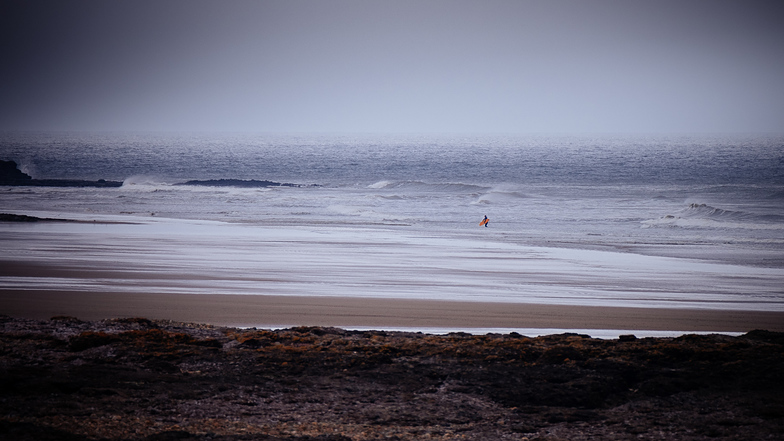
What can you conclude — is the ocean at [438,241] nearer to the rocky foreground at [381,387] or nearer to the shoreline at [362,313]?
the shoreline at [362,313]

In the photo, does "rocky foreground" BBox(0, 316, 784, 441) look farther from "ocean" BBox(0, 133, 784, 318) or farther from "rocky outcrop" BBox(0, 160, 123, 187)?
"rocky outcrop" BBox(0, 160, 123, 187)

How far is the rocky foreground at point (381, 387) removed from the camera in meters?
4.54

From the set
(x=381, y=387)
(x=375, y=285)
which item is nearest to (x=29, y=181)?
(x=375, y=285)

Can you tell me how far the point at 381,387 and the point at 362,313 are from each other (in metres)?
4.52

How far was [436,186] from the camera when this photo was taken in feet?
159

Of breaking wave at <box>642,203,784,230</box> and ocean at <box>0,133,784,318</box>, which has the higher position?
breaking wave at <box>642,203,784,230</box>

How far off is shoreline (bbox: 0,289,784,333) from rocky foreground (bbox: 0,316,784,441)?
241 centimetres

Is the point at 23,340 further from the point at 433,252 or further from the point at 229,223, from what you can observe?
the point at 229,223

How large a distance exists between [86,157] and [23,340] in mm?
85186

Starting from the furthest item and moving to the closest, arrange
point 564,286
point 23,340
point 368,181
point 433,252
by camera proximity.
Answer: point 368,181 → point 433,252 → point 564,286 → point 23,340

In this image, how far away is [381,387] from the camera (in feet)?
17.8

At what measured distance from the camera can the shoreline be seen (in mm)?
9250

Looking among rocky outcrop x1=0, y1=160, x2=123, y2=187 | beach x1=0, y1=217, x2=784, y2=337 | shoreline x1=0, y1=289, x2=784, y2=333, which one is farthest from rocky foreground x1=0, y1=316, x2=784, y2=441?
rocky outcrop x1=0, y1=160, x2=123, y2=187

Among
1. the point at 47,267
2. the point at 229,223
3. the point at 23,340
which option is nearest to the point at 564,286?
the point at 23,340
